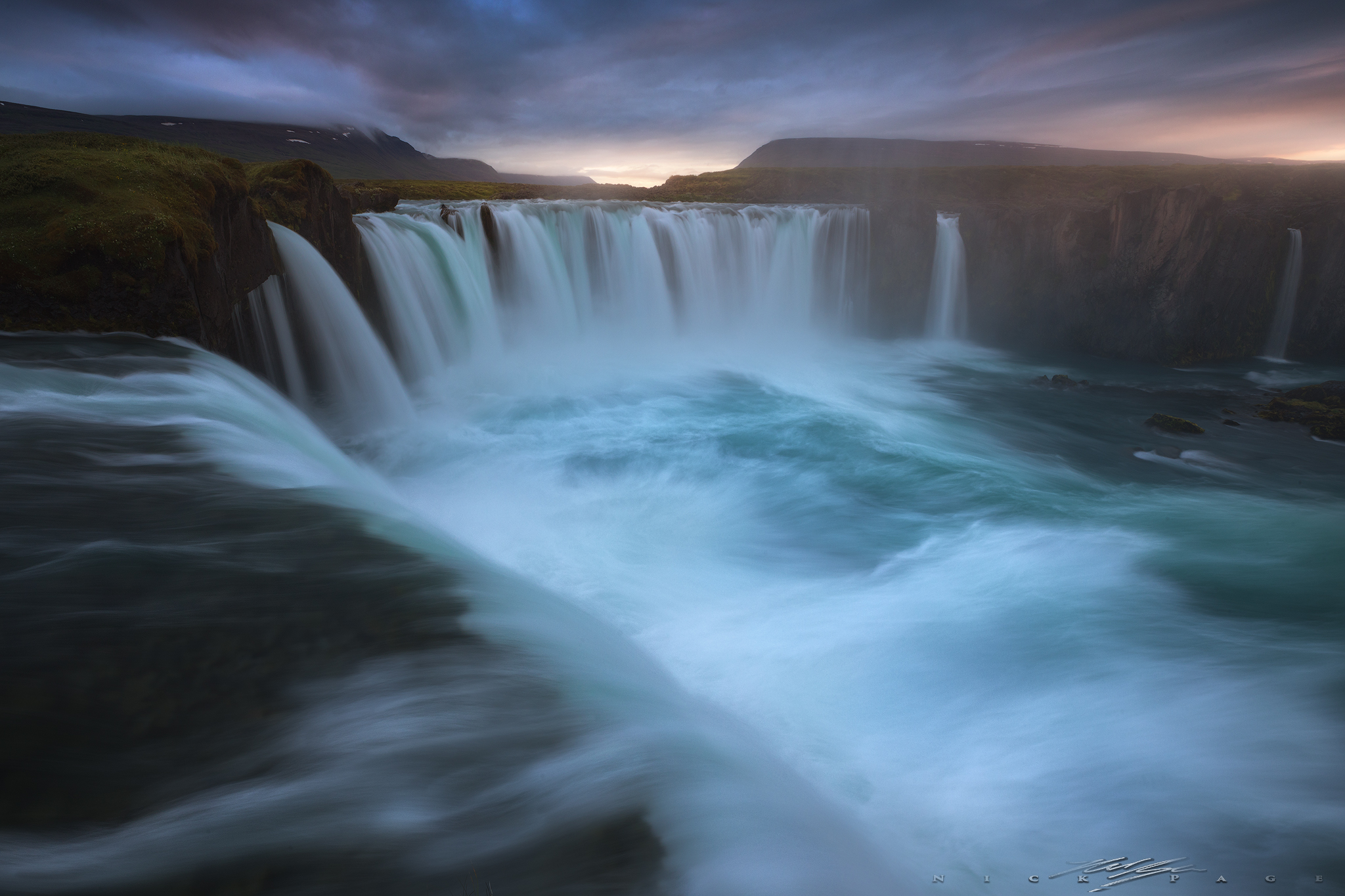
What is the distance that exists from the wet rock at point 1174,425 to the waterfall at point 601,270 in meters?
12.2

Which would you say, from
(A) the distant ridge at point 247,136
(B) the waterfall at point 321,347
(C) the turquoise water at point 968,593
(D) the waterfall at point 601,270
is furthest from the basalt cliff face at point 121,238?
(A) the distant ridge at point 247,136

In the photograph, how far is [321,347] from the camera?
1098 centimetres

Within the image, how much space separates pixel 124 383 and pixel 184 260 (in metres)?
1.77

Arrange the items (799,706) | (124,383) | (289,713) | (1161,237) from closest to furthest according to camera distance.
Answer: (289,713) → (799,706) → (124,383) → (1161,237)

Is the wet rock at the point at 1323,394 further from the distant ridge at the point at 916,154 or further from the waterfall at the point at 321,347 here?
the distant ridge at the point at 916,154

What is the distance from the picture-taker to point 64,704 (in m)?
2.77

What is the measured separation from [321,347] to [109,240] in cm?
447

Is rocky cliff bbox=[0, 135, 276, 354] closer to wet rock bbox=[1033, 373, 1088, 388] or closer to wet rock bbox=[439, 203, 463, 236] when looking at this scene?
wet rock bbox=[439, 203, 463, 236]

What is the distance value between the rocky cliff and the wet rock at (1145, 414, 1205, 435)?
17.4m

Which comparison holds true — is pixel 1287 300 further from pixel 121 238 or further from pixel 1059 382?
pixel 121 238

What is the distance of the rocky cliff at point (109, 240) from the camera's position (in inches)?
250

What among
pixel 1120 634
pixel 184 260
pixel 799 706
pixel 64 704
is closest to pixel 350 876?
pixel 64 704

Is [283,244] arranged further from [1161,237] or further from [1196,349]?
[1196,349]
